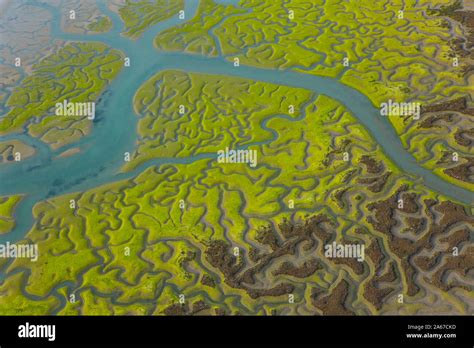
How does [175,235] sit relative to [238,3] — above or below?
below

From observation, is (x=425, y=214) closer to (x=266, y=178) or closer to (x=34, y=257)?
(x=266, y=178)

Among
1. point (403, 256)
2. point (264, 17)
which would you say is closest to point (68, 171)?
point (403, 256)
